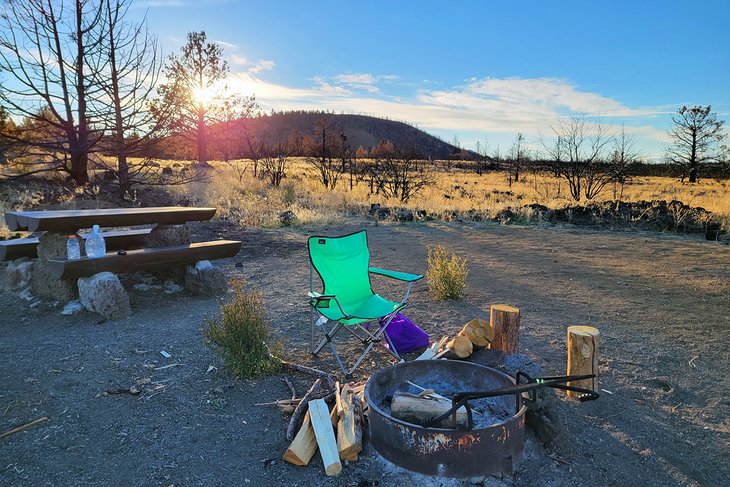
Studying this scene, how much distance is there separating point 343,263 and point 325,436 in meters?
Answer: 1.87

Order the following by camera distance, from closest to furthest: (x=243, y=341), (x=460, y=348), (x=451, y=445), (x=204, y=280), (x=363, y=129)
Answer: (x=451, y=445)
(x=460, y=348)
(x=243, y=341)
(x=204, y=280)
(x=363, y=129)

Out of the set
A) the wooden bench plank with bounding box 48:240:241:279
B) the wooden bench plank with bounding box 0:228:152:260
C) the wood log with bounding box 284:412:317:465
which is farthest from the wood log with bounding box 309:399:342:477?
the wooden bench plank with bounding box 0:228:152:260

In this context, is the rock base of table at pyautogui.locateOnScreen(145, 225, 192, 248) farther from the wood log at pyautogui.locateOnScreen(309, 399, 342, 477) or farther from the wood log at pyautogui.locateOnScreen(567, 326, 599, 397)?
the wood log at pyautogui.locateOnScreen(567, 326, 599, 397)

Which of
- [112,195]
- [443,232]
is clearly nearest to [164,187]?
[112,195]

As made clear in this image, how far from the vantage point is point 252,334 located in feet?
11.3

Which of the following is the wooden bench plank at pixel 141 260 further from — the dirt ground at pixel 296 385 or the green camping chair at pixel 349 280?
the green camping chair at pixel 349 280

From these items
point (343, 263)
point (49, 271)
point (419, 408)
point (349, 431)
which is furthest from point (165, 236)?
point (419, 408)

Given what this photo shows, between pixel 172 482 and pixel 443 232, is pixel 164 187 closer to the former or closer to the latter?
pixel 443 232

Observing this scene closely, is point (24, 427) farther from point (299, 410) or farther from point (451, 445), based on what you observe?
point (451, 445)

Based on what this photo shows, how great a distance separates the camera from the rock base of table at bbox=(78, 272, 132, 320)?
4486 millimetres

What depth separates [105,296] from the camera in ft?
14.7

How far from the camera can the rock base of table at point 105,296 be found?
4.49 metres

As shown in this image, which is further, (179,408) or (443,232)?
(443,232)

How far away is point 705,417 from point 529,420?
3.82 feet
